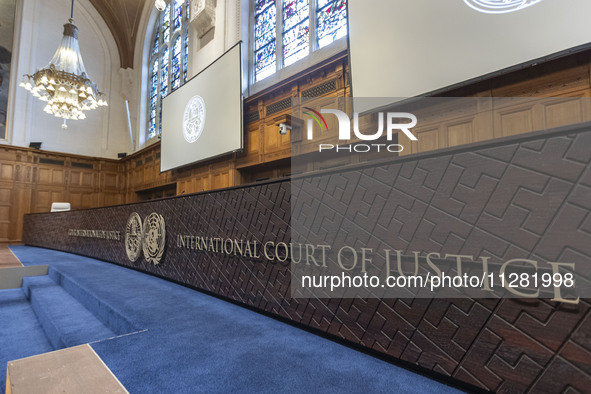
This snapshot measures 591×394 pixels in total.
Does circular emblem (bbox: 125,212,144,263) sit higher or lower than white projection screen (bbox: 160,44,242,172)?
lower

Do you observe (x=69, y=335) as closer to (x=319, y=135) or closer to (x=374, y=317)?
(x=374, y=317)

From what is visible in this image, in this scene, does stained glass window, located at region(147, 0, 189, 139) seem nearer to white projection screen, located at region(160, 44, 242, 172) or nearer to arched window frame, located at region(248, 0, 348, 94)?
white projection screen, located at region(160, 44, 242, 172)

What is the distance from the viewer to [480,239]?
96 centimetres

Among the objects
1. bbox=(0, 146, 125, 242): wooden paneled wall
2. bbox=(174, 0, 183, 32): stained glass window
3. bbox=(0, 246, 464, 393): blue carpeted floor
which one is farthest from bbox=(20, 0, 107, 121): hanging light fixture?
bbox=(0, 246, 464, 393): blue carpeted floor

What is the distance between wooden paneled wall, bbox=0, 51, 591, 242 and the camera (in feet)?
10.3

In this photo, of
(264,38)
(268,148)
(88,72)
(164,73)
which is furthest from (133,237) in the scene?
(88,72)

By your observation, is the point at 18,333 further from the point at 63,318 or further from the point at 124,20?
the point at 124,20

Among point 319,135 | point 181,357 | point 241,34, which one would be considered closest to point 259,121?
point 319,135

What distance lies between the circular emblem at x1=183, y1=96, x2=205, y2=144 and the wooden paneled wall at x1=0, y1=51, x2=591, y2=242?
2.46ft

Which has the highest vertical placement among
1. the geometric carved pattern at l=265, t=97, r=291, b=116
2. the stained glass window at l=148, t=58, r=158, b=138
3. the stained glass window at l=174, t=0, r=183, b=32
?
the stained glass window at l=174, t=0, r=183, b=32

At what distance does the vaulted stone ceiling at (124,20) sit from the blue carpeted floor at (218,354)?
39.5 ft

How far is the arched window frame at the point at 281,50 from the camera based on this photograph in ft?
18.4

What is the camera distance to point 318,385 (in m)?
1.02

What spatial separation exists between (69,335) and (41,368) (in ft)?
3.55
